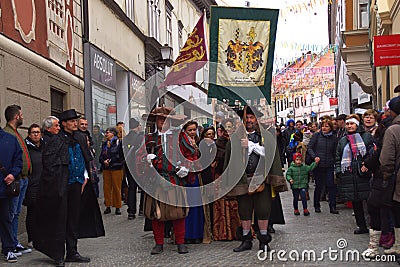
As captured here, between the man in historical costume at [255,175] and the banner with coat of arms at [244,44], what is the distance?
543 cm

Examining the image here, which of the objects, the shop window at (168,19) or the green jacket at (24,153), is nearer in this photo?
the green jacket at (24,153)

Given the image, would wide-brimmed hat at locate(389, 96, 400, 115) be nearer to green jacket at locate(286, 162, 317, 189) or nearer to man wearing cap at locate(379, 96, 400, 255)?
man wearing cap at locate(379, 96, 400, 255)

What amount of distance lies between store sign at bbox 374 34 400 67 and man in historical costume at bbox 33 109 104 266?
6.31 m

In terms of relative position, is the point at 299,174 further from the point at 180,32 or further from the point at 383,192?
the point at 180,32

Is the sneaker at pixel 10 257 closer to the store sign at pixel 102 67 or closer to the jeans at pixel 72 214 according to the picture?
the jeans at pixel 72 214

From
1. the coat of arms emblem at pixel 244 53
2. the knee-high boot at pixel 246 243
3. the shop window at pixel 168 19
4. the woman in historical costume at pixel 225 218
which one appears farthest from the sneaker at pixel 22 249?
the shop window at pixel 168 19

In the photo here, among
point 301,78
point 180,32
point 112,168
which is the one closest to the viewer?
point 112,168

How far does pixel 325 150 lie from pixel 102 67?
805 centimetres

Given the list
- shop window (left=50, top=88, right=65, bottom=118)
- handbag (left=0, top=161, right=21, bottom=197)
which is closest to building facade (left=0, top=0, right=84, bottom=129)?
shop window (left=50, top=88, right=65, bottom=118)

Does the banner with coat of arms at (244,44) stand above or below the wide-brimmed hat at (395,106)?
above

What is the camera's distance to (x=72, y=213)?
8.07 m

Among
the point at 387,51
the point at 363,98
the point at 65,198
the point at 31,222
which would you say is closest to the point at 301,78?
the point at 363,98

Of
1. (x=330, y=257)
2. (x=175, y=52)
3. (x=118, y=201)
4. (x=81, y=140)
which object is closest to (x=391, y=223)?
(x=330, y=257)

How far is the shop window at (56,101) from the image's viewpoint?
13.4 meters
